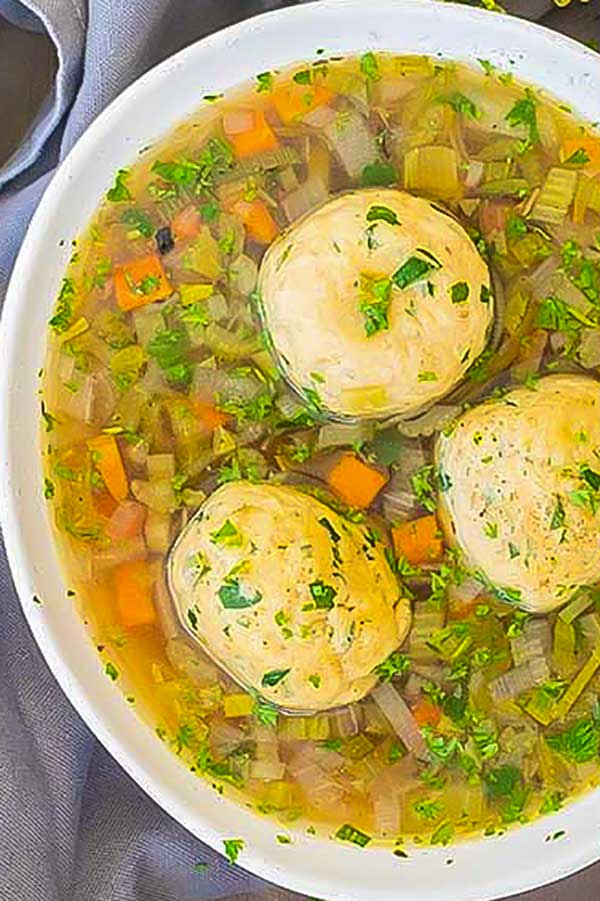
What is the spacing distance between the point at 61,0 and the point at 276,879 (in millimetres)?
699

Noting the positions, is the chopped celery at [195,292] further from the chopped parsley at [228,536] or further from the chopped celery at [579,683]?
the chopped celery at [579,683]

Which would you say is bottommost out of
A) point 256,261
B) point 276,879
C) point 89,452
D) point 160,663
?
point 276,879

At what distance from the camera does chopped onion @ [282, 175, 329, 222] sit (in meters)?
1.14

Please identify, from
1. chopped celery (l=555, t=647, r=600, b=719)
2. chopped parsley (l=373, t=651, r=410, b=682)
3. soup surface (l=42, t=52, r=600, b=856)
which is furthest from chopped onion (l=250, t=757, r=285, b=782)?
chopped celery (l=555, t=647, r=600, b=719)

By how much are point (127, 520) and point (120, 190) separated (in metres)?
0.24

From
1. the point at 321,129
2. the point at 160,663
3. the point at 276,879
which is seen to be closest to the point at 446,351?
the point at 321,129

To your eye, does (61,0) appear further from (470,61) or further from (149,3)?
(470,61)

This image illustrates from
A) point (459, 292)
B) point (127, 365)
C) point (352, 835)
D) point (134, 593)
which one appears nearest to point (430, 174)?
point (459, 292)

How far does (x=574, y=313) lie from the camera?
1144 millimetres

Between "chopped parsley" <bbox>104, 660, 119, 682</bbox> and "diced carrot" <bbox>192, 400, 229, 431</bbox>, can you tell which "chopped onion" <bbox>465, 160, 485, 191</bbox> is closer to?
"diced carrot" <bbox>192, 400, 229, 431</bbox>

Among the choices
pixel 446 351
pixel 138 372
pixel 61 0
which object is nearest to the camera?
pixel 446 351

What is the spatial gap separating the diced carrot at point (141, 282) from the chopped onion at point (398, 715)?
1.06 feet

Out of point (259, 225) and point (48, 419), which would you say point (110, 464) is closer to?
point (48, 419)

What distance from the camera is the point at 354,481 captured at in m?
1.14
